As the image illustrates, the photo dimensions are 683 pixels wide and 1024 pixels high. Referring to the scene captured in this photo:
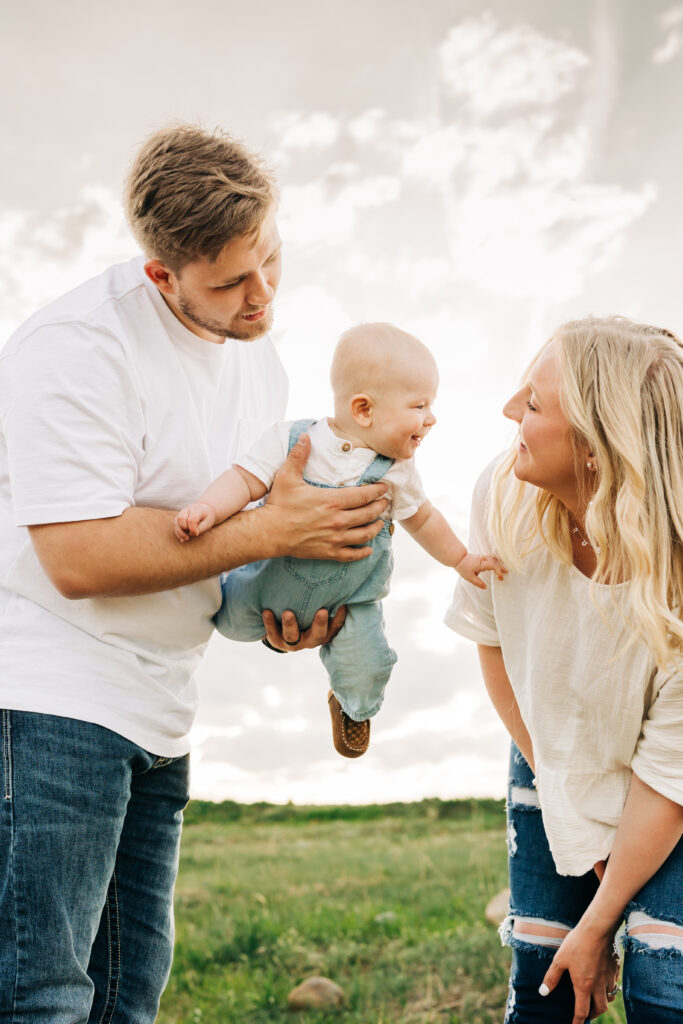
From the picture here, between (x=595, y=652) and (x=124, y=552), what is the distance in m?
1.31

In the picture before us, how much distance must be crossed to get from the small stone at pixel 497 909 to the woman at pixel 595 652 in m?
2.28


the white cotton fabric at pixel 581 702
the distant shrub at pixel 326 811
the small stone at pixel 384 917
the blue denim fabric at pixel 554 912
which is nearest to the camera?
the blue denim fabric at pixel 554 912

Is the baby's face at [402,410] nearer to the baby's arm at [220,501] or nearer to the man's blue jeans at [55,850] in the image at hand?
the baby's arm at [220,501]

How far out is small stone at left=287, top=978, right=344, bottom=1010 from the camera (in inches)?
170

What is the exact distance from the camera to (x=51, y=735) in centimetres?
221

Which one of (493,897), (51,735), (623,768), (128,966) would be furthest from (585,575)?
(493,897)

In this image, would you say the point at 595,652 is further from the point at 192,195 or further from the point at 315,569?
the point at 192,195

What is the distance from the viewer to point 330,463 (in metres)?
2.60

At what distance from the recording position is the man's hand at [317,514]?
246 centimetres

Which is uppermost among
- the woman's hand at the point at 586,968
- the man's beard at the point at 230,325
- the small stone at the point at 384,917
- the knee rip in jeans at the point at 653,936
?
the man's beard at the point at 230,325

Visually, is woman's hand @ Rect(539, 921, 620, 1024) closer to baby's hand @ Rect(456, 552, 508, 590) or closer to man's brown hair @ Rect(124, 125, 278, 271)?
baby's hand @ Rect(456, 552, 508, 590)

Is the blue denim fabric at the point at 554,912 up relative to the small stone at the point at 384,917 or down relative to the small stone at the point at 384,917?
up

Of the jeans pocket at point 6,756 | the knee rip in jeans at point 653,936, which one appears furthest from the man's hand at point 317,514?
the knee rip in jeans at point 653,936

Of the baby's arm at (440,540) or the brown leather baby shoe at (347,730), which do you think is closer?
the baby's arm at (440,540)
